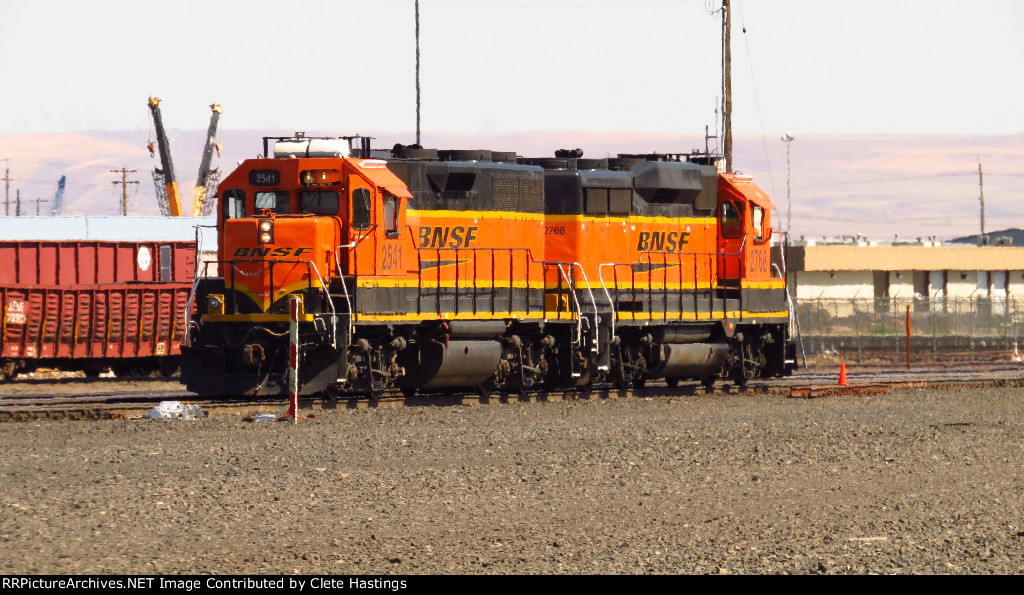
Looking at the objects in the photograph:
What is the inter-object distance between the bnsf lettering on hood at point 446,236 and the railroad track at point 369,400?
2.32 metres

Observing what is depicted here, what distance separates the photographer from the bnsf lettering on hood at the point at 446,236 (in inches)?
778

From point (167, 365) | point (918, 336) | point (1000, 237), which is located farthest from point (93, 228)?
point (1000, 237)

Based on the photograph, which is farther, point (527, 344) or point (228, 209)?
point (527, 344)

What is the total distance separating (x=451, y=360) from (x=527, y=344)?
202 centimetres

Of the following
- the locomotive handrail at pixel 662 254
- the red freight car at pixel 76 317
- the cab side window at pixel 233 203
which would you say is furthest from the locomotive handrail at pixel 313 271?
the red freight car at pixel 76 317

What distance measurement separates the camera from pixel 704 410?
747 inches

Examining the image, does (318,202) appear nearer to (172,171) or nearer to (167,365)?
(167,365)

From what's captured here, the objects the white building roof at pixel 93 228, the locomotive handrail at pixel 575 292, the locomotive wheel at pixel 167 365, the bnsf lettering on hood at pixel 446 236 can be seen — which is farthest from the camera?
the white building roof at pixel 93 228

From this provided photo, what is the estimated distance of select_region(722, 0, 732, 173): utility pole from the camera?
35.0 m

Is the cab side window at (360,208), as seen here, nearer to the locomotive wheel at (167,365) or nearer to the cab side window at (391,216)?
the cab side window at (391,216)

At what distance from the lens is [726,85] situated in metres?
35.4

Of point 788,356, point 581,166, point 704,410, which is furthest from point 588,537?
point 788,356

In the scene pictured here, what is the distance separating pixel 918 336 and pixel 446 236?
78.4 feet
